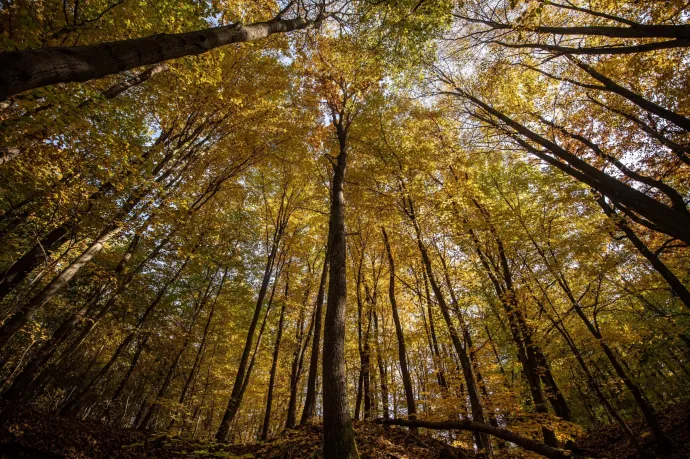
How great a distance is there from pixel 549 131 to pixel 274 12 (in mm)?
8635

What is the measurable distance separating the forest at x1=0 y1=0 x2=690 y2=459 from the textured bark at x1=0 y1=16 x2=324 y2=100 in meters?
0.02

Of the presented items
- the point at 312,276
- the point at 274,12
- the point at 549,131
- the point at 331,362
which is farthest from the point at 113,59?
the point at 312,276

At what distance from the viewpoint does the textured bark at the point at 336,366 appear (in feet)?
12.1

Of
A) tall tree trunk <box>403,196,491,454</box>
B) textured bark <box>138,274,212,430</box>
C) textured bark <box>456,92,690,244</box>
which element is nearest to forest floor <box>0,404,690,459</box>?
tall tree trunk <box>403,196,491,454</box>

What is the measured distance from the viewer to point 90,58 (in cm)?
257

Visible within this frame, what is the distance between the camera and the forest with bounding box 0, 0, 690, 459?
4816 mm

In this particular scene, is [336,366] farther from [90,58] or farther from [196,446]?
[90,58]

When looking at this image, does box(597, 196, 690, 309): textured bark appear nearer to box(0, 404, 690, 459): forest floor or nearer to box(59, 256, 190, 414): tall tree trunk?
box(0, 404, 690, 459): forest floor

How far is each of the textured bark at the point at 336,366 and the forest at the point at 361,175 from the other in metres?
0.03

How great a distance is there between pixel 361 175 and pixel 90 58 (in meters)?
8.24

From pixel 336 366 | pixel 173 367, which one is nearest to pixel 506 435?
pixel 336 366

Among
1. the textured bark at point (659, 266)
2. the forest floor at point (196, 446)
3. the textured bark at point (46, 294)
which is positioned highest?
the textured bark at point (659, 266)

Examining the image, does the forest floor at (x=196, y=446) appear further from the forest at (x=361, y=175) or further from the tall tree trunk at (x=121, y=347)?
the tall tree trunk at (x=121, y=347)

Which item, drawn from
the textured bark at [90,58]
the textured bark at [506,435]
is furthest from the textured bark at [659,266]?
the textured bark at [90,58]
